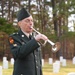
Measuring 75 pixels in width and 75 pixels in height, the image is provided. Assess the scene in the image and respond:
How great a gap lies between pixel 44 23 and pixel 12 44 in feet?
125

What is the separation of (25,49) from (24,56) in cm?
12

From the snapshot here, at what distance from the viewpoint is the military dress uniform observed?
307cm

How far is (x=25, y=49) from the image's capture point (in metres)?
3.02

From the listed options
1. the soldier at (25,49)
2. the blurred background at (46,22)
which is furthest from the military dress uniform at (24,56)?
the blurred background at (46,22)

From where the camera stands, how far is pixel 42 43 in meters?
3.10

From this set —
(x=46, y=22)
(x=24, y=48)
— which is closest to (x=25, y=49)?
(x=24, y=48)

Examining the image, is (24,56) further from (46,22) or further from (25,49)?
(46,22)

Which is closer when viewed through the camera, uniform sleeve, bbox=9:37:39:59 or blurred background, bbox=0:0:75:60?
uniform sleeve, bbox=9:37:39:59

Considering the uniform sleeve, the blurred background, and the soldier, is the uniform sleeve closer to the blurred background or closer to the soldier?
the soldier

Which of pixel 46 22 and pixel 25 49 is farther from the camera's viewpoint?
pixel 46 22

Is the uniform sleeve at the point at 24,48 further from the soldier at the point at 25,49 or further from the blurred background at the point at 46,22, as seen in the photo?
the blurred background at the point at 46,22

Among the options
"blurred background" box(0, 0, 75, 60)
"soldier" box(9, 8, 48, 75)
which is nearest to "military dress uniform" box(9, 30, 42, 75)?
"soldier" box(9, 8, 48, 75)

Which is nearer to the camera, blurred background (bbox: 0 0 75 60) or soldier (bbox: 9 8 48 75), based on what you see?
soldier (bbox: 9 8 48 75)

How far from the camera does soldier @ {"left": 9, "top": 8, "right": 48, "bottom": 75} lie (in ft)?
10.0
